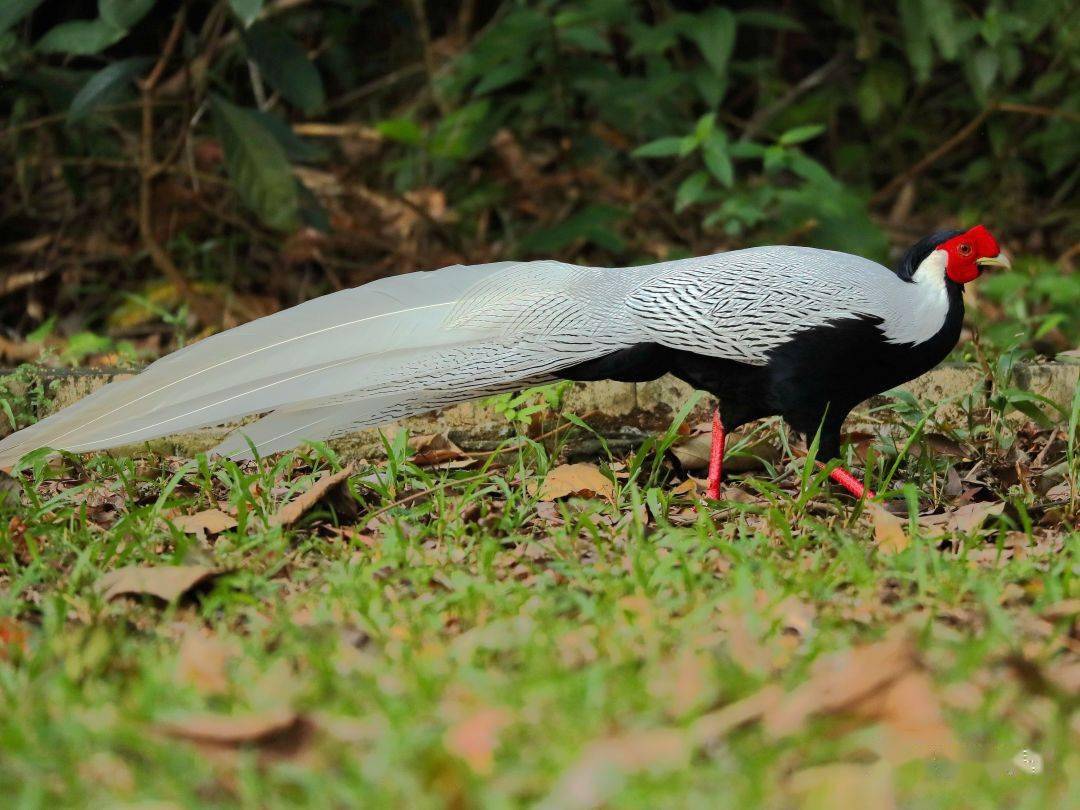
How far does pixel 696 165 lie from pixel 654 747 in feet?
17.5

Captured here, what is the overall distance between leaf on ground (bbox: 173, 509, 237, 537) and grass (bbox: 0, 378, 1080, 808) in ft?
0.15

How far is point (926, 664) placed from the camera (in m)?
1.97

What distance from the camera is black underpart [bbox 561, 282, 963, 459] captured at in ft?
10.4

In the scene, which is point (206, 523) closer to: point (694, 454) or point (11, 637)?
point (11, 637)

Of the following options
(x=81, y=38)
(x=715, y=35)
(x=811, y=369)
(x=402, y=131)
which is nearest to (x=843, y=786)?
(x=811, y=369)

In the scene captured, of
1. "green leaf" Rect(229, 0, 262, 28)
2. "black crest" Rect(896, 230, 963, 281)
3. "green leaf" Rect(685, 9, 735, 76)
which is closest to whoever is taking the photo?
"black crest" Rect(896, 230, 963, 281)

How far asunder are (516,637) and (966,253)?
1.82 metres

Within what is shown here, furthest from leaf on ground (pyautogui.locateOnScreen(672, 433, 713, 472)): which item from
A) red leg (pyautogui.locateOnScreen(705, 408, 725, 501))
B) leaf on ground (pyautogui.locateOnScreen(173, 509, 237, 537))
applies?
leaf on ground (pyautogui.locateOnScreen(173, 509, 237, 537))

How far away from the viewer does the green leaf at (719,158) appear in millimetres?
5230

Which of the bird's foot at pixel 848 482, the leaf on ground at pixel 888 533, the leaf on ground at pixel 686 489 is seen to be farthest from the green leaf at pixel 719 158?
the leaf on ground at pixel 888 533

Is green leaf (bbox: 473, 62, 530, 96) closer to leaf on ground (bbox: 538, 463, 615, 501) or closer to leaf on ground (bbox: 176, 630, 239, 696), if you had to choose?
leaf on ground (bbox: 538, 463, 615, 501)

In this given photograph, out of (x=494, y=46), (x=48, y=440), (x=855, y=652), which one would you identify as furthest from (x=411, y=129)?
(x=855, y=652)

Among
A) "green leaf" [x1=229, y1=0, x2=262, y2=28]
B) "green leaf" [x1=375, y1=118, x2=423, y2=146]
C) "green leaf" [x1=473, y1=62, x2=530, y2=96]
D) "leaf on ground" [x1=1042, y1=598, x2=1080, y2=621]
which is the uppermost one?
"green leaf" [x1=229, y1=0, x2=262, y2=28]

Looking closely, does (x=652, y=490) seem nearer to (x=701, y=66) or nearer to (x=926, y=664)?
(x=926, y=664)
